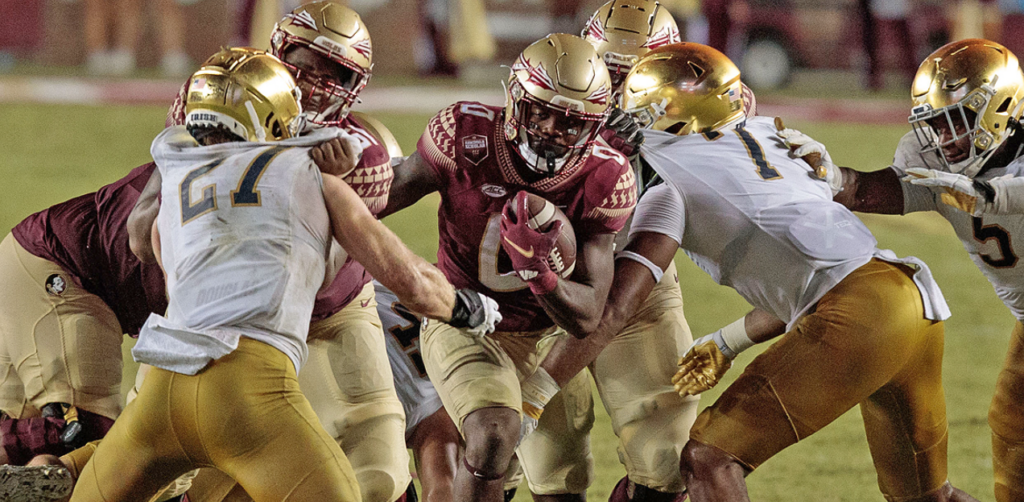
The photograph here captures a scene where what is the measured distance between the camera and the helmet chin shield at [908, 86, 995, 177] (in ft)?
14.3

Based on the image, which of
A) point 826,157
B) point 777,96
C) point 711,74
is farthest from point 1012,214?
point 777,96

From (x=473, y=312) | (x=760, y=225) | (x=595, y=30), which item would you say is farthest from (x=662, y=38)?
(x=473, y=312)

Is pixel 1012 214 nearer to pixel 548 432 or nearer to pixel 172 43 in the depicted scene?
pixel 548 432

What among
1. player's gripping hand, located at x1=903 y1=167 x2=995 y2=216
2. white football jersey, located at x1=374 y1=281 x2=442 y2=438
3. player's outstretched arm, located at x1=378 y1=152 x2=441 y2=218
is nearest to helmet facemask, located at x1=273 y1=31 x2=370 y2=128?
player's outstretched arm, located at x1=378 y1=152 x2=441 y2=218

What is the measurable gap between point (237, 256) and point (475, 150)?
111cm

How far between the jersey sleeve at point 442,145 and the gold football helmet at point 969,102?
1.68 meters

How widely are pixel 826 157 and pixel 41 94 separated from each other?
39.4 ft

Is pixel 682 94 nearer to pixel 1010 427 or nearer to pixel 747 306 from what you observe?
pixel 1010 427

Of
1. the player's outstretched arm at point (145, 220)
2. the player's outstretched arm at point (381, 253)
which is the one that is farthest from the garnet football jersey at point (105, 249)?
the player's outstretched arm at point (381, 253)

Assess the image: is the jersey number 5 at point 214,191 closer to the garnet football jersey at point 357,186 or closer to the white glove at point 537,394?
the garnet football jersey at point 357,186

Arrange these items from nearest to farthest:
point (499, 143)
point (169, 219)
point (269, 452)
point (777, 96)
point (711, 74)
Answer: point (269, 452)
point (169, 219)
point (499, 143)
point (711, 74)
point (777, 96)

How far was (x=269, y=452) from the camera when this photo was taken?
3135mm

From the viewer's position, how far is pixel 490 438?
3.79 meters

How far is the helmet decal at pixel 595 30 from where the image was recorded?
5.07 metres
